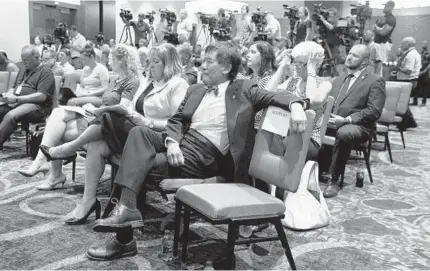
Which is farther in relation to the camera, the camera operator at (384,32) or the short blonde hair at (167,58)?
the camera operator at (384,32)

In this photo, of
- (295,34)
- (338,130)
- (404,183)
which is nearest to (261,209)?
(338,130)

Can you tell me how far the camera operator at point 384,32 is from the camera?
7.66 meters

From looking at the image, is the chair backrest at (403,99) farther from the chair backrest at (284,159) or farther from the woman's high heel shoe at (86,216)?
the woman's high heel shoe at (86,216)

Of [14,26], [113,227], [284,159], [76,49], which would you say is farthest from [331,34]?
[14,26]

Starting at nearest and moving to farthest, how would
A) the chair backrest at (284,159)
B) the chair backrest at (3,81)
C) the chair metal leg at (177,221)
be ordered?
the chair backrest at (284,159) < the chair metal leg at (177,221) < the chair backrest at (3,81)

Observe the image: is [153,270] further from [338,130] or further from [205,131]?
[338,130]

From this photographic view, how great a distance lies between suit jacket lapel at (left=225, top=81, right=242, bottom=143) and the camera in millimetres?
2420

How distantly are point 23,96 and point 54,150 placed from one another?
1702 mm

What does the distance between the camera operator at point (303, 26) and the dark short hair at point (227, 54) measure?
5355mm

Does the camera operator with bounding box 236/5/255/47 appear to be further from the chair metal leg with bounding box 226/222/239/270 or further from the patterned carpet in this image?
the chair metal leg with bounding box 226/222/239/270

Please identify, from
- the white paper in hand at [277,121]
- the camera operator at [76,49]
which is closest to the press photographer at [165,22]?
the camera operator at [76,49]

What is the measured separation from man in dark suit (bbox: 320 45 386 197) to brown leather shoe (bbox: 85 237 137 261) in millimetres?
1927

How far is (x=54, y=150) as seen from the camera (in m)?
3.17

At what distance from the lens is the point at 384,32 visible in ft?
25.5
